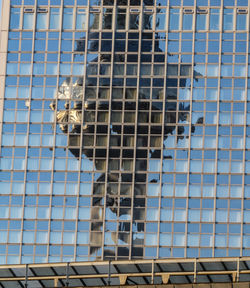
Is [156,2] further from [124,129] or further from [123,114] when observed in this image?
[124,129]

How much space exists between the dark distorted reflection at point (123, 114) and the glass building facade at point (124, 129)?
4.7 inches

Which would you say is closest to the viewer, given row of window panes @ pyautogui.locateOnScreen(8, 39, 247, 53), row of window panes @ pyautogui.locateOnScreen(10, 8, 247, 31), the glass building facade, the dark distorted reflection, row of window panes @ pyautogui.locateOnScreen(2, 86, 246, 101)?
the glass building facade

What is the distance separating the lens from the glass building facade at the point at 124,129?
557 ft

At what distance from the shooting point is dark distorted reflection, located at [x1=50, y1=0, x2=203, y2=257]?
171 metres

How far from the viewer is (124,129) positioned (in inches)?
6791

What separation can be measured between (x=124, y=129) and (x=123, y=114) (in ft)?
6.02

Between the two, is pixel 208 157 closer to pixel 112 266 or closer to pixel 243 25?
pixel 243 25

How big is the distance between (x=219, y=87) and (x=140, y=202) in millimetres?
16514

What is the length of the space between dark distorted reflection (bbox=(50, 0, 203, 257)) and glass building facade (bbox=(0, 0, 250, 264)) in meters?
0.12

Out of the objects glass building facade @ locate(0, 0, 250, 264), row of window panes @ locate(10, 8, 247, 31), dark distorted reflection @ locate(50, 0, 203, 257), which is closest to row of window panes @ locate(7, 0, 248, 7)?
glass building facade @ locate(0, 0, 250, 264)

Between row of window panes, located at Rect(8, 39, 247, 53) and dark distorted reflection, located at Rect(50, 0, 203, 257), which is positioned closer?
dark distorted reflection, located at Rect(50, 0, 203, 257)

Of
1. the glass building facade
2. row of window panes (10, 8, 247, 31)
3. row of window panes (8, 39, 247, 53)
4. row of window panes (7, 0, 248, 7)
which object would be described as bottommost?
the glass building facade

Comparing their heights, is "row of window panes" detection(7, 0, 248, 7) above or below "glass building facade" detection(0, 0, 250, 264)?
above

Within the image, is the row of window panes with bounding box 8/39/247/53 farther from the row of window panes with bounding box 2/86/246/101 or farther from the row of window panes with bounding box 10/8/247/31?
the row of window panes with bounding box 2/86/246/101
